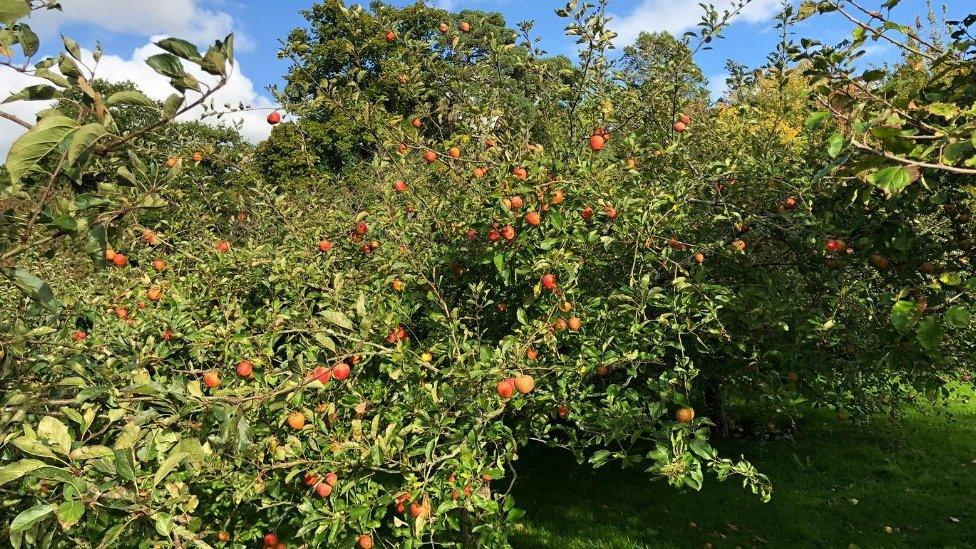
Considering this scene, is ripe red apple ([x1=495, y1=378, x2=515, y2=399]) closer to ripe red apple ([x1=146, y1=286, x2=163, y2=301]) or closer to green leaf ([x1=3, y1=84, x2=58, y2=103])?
green leaf ([x1=3, y1=84, x2=58, y2=103])

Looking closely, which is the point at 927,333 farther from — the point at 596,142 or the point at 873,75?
the point at 596,142

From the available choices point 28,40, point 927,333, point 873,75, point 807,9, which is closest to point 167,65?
point 28,40

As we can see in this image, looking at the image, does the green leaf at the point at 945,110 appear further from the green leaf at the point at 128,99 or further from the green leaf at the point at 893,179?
the green leaf at the point at 128,99

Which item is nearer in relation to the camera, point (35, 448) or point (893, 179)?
point (35, 448)

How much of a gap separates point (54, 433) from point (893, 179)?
2.35 meters

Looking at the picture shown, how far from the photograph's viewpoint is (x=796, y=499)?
18.1 ft

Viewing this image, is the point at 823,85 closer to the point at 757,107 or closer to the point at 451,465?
the point at 757,107

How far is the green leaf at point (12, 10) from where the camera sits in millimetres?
1171

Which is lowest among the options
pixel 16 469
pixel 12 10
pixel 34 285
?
pixel 16 469

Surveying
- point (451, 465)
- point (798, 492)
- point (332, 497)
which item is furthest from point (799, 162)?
point (798, 492)

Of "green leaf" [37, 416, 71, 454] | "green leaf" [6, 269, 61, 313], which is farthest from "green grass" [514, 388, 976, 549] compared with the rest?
"green leaf" [6, 269, 61, 313]

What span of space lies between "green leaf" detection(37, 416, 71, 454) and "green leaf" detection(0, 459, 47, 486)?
0.12 m

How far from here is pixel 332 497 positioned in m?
2.58

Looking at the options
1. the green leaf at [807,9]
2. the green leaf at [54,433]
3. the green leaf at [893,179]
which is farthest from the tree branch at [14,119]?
the green leaf at [807,9]
